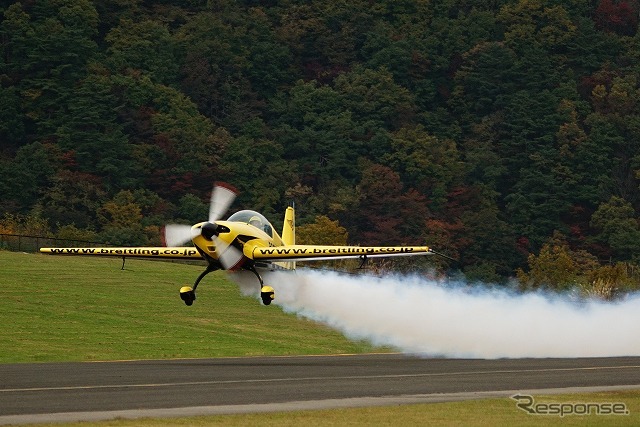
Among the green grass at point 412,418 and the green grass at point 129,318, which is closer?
the green grass at point 412,418

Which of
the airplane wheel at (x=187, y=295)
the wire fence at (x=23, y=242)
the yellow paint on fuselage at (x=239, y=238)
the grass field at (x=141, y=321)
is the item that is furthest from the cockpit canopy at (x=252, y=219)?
the wire fence at (x=23, y=242)

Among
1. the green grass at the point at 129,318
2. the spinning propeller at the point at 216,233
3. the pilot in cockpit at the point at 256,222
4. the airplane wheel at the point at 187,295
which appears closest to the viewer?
the spinning propeller at the point at 216,233

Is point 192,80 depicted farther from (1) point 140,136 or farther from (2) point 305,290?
(2) point 305,290

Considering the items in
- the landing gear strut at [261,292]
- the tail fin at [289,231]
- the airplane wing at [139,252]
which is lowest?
the landing gear strut at [261,292]

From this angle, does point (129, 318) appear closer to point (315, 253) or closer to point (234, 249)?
point (315, 253)

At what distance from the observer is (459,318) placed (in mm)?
50531

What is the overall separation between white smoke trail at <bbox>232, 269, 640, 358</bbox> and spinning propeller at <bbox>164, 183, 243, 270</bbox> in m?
5.09

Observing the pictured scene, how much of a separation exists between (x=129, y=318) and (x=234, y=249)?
16.6 meters

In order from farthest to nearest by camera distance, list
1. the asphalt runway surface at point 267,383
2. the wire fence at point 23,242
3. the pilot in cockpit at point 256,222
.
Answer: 1. the wire fence at point 23,242
2. the pilot in cockpit at point 256,222
3. the asphalt runway surface at point 267,383

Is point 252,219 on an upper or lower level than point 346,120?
lower

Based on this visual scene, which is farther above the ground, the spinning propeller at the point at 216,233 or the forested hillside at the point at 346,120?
the forested hillside at the point at 346,120

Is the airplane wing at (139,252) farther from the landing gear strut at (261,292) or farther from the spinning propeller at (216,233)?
the spinning propeller at (216,233)

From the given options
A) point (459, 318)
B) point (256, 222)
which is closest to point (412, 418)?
point (256, 222)

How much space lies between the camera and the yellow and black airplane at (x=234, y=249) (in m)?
42.0
